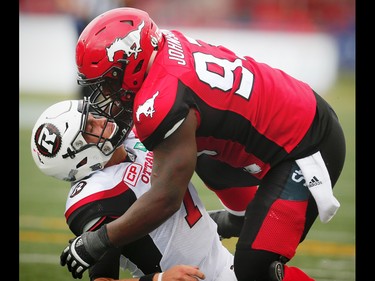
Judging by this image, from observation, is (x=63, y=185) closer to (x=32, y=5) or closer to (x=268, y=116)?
(x=268, y=116)

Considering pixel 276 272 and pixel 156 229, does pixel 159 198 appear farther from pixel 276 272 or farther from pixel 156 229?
pixel 276 272

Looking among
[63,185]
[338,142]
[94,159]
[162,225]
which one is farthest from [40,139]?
[63,185]

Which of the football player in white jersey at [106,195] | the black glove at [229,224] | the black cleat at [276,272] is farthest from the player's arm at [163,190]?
the black glove at [229,224]

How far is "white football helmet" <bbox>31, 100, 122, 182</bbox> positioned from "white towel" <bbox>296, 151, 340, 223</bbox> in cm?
85

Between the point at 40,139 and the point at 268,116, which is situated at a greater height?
the point at 268,116

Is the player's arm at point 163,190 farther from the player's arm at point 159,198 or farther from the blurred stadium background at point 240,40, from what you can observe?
the blurred stadium background at point 240,40

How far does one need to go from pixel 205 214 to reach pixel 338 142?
27.6 inches

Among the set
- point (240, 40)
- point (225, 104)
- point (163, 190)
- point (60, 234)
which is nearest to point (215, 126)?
point (225, 104)

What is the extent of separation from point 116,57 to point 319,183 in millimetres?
1047

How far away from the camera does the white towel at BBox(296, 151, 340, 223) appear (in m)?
3.43

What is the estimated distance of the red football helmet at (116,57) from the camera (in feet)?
11.0

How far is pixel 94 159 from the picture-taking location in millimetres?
3479

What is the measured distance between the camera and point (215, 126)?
3.41m

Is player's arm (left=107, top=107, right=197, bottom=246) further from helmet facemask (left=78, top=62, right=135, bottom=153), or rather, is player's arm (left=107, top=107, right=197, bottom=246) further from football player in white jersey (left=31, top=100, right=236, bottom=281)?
helmet facemask (left=78, top=62, right=135, bottom=153)
